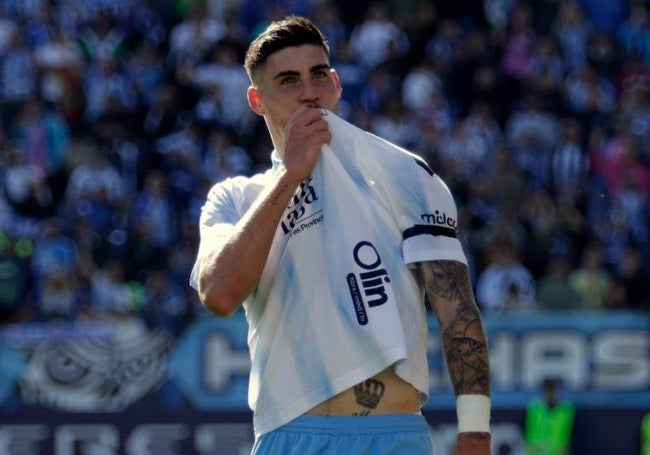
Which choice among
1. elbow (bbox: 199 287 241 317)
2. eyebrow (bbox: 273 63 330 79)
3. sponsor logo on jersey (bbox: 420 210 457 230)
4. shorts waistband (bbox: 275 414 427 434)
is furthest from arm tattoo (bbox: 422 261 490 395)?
eyebrow (bbox: 273 63 330 79)

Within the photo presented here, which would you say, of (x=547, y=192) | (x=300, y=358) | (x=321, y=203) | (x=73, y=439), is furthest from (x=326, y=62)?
(x=547, y=192)

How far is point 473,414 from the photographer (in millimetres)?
4199

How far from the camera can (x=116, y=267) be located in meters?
16.7

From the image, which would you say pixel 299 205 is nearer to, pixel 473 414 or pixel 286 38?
pixel 286 38

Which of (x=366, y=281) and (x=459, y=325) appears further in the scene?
(x=366, y=281)

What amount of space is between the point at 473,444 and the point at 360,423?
1.23 ft

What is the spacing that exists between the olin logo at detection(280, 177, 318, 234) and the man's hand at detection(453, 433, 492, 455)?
806 mm

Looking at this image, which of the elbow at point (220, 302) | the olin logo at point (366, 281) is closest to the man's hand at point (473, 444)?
the olin logo at point (366, 281)

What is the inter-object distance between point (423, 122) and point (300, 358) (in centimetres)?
1433

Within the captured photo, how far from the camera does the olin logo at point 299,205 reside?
181 inches

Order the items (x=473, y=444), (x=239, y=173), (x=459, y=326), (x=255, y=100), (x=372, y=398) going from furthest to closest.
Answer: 1. (x=239, y=173)
2. (x=255, y=100)
3. (x=372, y=398)
4. (x=459, y=326)
5. (x=473, y=444)

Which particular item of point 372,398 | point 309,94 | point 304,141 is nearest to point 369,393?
point 372,398

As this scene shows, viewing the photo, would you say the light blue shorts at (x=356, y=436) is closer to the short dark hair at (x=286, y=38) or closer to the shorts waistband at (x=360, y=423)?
the shorts waistband at (x=360, y=423)

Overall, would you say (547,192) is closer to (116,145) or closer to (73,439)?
(116,145)
